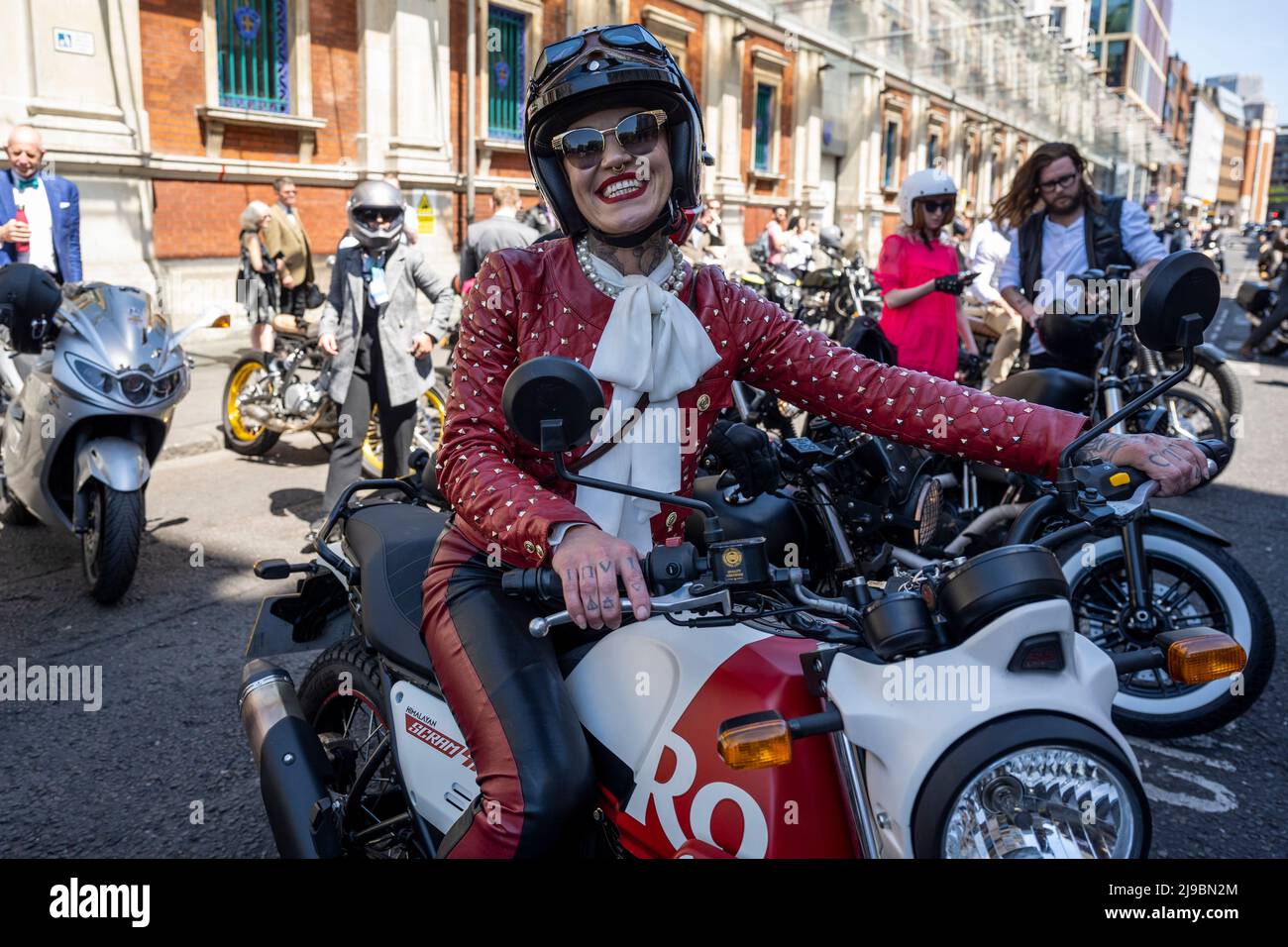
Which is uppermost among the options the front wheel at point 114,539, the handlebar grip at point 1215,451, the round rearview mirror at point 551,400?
Answer: the round rearview mirror at point 551,400

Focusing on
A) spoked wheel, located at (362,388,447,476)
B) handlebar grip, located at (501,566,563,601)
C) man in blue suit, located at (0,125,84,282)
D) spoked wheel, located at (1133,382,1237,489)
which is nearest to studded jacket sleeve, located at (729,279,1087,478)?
handlebar grip, located at (501,566,563,601)

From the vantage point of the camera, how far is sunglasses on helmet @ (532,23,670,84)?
6.55ft

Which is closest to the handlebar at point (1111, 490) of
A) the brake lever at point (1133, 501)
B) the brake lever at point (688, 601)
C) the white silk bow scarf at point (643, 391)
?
the brake lever at point (1133, 501)

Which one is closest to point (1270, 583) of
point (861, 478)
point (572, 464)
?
point (861, 478)

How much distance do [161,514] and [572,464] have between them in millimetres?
4929

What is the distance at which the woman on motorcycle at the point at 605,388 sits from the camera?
1752 millimetres

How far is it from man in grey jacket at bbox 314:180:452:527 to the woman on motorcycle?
3828 mm

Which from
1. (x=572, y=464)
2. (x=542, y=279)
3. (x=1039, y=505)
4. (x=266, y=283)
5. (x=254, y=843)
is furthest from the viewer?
(x=266, y=283)

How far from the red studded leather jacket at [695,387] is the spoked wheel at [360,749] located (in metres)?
0.56

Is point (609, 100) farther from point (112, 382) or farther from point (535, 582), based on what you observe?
point (112, 382)

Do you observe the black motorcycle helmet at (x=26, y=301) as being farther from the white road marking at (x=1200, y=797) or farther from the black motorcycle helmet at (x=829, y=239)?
the black motorcycle helmet at (x=829, y=239)

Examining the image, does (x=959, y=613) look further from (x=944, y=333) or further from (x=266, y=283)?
(x=266, y=283)

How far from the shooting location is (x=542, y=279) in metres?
2.11

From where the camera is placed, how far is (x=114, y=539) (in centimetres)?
443
